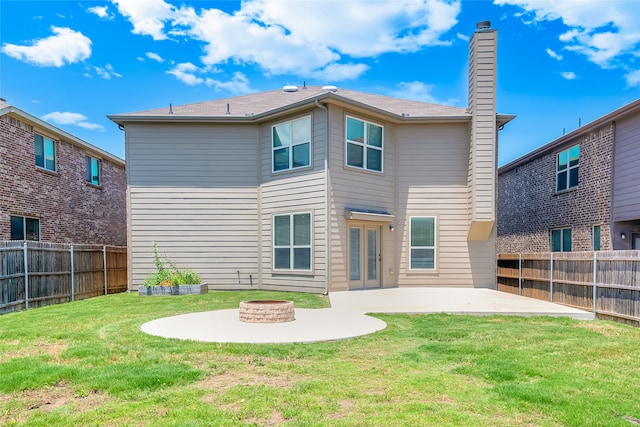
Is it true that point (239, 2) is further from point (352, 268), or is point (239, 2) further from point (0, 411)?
point (0, 411)

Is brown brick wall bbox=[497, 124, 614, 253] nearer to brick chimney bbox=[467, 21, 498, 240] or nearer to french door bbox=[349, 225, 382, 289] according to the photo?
brick chimney bbox=[467, 21, 498, 240]

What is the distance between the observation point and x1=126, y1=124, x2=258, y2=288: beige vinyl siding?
37.4 feet

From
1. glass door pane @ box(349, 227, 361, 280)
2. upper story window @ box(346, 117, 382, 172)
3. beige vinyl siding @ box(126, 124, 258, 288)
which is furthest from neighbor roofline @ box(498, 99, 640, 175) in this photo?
beige vinyl siding @ box(126, 124, 258, 288)

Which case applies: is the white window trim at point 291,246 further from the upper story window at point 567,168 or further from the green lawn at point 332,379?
→ the upper story window at point 567,168

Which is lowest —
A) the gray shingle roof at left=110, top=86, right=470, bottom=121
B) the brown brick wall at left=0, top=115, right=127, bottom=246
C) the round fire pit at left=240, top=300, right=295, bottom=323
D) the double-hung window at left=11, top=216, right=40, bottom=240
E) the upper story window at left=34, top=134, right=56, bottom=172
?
the round fire pit at left=240, top=300, right=295, bottom=323

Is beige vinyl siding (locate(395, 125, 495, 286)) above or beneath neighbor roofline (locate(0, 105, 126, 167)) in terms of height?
beneath

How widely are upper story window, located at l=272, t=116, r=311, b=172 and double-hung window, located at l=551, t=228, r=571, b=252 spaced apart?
33.3 ft

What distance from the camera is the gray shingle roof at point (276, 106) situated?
A: 11.3 m

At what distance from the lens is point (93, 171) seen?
1530 centimetres

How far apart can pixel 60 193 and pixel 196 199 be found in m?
5.68

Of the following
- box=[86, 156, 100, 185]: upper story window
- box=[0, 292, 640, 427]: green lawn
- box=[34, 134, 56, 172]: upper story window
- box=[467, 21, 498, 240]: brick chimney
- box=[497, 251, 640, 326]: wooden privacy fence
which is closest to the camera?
box=[0, 292, 640, 427]: green lawn

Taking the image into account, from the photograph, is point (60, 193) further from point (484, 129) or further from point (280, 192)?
point (484, 129)

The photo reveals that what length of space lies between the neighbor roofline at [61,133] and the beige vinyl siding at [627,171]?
17958 mm

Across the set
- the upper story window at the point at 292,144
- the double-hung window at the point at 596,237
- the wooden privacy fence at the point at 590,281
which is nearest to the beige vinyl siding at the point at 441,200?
the wooden privacy fence at the point at 590,281
